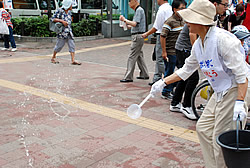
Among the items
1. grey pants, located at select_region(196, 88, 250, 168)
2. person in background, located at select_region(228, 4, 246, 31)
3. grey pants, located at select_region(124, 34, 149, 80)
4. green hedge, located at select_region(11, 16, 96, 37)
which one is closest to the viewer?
grey pants, located at select_region(196, 88, 250, 168)

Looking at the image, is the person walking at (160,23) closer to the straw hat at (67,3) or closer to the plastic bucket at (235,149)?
the straw hat at (67,3)

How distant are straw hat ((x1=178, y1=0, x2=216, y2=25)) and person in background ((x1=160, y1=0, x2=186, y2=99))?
9.23 feet

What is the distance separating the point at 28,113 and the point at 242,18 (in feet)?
21.3

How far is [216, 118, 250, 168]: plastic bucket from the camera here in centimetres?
217

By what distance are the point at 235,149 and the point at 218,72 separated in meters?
0.72

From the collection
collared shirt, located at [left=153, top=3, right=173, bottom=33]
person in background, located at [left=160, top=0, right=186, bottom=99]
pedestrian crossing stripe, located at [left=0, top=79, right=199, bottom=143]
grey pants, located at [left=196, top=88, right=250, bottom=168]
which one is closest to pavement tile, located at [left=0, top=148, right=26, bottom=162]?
pedestrian crossing stripe, located at [left=0, top=79, right=199, bottom=143]

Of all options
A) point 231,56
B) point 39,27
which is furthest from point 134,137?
point 39,27

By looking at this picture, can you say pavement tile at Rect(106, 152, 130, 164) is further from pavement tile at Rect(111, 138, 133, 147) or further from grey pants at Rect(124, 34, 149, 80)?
grey pants at Rect(124, 34, 149, 80)

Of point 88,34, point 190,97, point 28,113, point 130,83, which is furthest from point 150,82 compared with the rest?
point 88,34

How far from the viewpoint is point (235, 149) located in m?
2.16

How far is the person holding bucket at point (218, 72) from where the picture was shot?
2.53 m

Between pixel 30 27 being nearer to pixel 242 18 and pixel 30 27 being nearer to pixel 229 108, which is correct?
pixel 242 18

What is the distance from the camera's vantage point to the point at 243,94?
254 centimetres

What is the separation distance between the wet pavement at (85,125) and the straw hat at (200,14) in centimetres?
Result: 162
